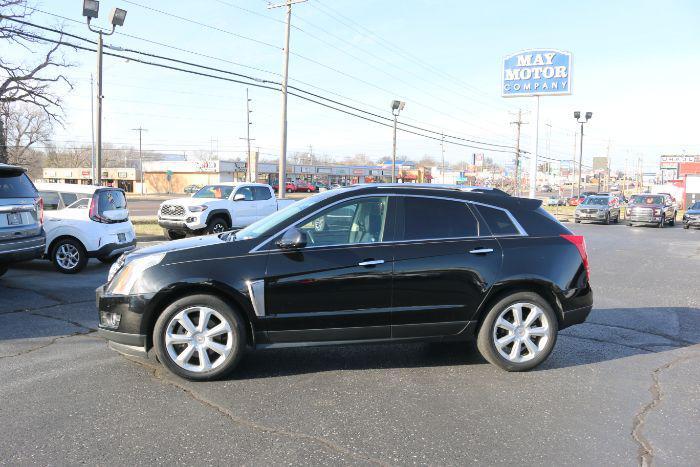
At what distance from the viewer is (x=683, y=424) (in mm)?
3945

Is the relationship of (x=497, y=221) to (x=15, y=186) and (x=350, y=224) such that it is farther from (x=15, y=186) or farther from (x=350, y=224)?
(x=15, y=186)

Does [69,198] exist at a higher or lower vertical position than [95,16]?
lower

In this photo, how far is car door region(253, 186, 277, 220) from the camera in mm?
17156

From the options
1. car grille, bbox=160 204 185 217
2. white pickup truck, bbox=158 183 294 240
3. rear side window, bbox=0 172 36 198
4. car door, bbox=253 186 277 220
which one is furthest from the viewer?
car door, bbox=253 186 277 220

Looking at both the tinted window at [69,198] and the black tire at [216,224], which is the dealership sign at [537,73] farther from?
the tinted window at [69,198]

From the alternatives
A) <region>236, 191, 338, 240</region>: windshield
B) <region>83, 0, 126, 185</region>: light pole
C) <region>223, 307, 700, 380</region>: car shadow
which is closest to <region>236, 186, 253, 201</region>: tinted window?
<region>83, 0, 126, 185</region>: light pole

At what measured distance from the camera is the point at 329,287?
15.2ft

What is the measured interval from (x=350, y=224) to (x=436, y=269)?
859 mm

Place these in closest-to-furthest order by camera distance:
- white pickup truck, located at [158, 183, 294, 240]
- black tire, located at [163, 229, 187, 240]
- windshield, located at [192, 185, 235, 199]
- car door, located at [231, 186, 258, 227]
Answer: white pickup truck, located at [158, 183, 294, 240] < black tire, located at [163, 229, 187, 240] < car door, located at [231, 186, 258, 227] < windshield, located at [192, 185, 235, 199]

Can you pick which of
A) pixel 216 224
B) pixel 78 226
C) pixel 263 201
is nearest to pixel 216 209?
pixel 216 224

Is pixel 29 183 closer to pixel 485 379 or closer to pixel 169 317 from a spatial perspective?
pixel 169 317

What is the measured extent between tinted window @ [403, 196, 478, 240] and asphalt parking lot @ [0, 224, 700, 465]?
1250 mm

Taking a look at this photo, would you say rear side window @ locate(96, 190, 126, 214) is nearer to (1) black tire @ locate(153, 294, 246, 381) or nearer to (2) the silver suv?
(2) the silver suv

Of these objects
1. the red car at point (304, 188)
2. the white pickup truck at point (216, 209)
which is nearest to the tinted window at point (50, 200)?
the white pickup truck at point (216, 209)
